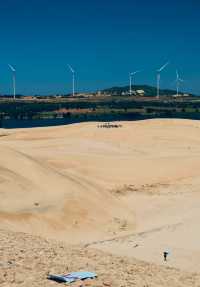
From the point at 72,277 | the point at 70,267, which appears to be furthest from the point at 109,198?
the point at 72,277

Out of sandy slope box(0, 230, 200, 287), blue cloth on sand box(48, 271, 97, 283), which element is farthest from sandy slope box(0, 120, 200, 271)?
blue cloth on sand box(48, 271, 97, 283)

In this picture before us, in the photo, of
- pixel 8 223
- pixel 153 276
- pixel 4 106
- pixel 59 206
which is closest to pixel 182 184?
pixel 59 206

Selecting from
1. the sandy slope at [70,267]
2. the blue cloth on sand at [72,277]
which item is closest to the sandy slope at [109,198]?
the sandy slope at [70,267]

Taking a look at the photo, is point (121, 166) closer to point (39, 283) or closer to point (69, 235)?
point (69, 235)

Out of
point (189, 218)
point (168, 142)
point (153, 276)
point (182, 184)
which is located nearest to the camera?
point (153, 276)

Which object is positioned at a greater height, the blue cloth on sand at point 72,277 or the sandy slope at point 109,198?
the blue cloth on sand at point 72,277

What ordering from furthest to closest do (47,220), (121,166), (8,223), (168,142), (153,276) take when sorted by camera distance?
1. (168,142)
2. (121,166)
3. (47,220)
4. (8,223)
5. (153,276)

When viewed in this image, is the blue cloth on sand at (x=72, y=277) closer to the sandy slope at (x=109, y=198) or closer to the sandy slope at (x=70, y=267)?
the sandy slope at (x=70, y=267)

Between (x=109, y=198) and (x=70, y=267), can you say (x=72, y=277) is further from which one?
(x=109, y=198)
